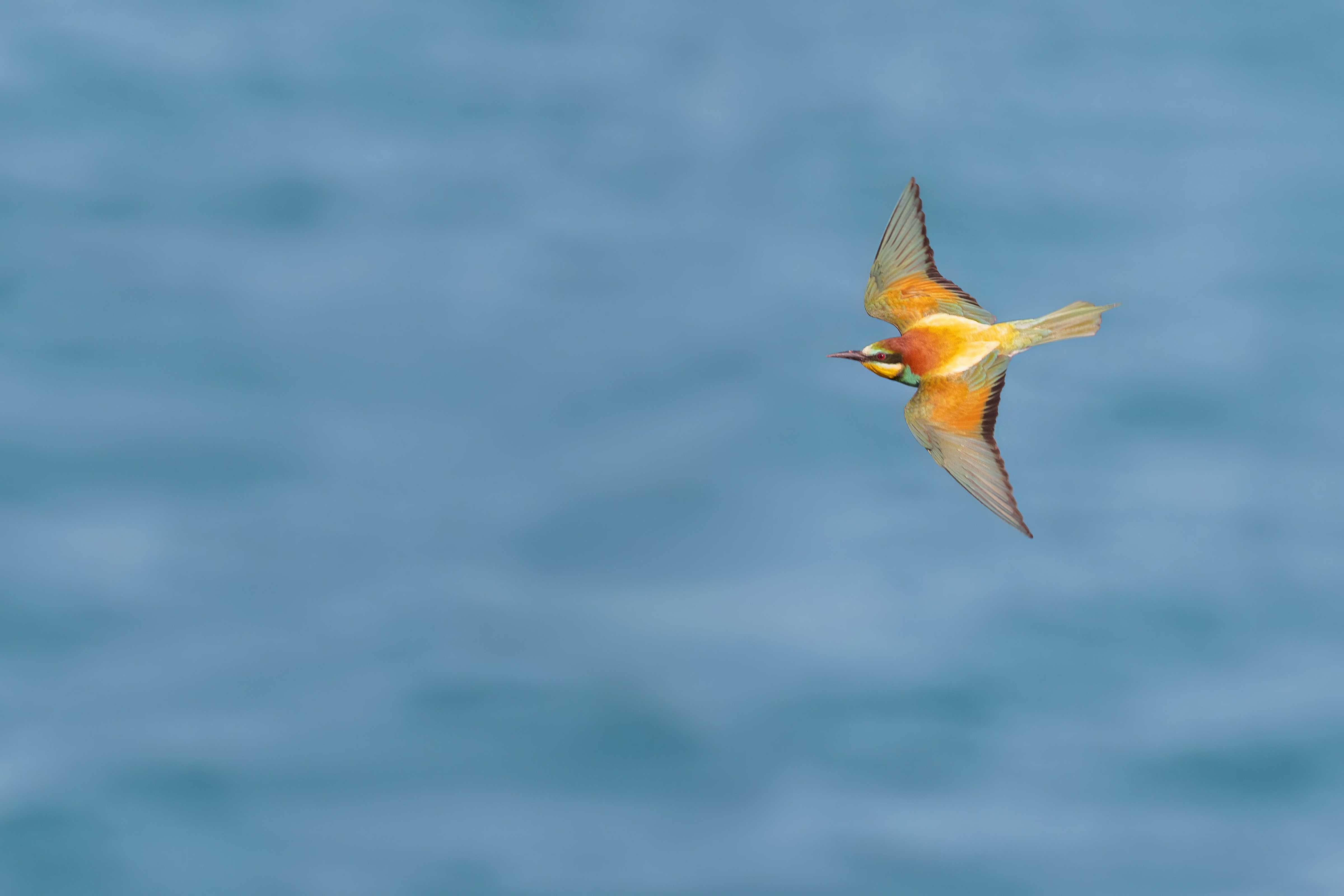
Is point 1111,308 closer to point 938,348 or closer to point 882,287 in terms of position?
point 938,348

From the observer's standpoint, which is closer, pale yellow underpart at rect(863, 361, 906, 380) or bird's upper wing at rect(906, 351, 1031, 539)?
bird's upper wing at rect(906, 351, 1031, 539)

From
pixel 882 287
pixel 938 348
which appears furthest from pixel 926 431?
pixel 882 287

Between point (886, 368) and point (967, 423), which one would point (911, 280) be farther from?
point (967, 423)

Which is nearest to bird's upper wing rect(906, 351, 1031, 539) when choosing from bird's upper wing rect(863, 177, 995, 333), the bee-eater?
the bee-eater

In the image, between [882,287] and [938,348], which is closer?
[938,348]

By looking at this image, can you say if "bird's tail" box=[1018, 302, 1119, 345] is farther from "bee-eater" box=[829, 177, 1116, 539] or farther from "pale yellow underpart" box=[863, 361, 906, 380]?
"pale yellow underpart" box=[863, 361, 906, 380]
